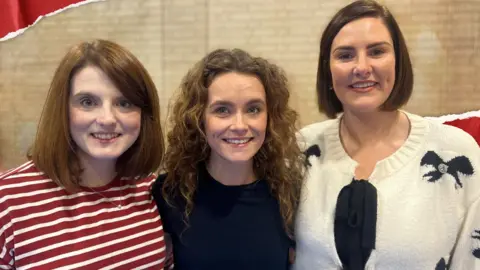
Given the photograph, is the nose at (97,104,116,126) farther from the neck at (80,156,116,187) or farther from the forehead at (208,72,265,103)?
the forehead at (208,72,265,103)

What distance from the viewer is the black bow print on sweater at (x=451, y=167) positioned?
1.36 meters

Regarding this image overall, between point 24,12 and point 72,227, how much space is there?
5.78ft

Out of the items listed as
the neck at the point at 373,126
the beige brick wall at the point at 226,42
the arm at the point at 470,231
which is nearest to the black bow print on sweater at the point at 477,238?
the arm at the point at 470,231

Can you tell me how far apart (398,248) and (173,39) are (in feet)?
5.46

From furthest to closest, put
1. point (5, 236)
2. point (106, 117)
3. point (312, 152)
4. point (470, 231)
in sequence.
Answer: point (312, 152), point (470, 231), point (106, 117), point (5, 236)

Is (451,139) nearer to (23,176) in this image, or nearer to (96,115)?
(96,115)

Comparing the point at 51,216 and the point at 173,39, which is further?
the point at 173,39

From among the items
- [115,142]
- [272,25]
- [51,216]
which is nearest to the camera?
[51,216]

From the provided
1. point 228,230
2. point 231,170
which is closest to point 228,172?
point 231,170

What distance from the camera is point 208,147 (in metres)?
1.54

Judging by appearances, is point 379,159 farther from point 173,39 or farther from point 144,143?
point 173,39

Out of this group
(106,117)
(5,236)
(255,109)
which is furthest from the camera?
(255,109)

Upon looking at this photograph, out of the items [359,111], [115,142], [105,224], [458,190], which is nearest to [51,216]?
[105,224]

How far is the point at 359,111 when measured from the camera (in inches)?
57.6
